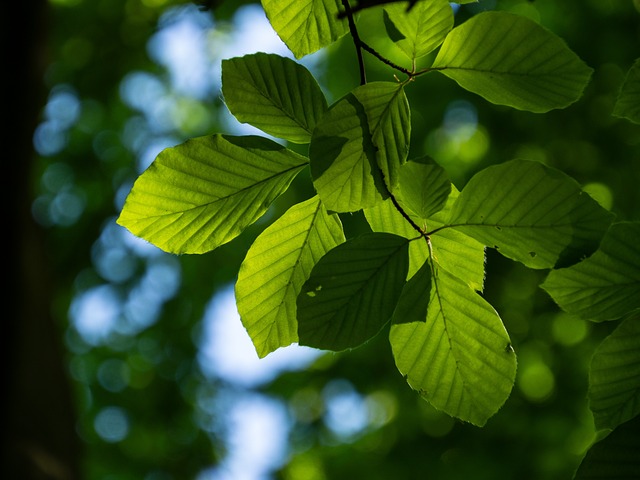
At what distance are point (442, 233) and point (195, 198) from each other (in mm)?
275

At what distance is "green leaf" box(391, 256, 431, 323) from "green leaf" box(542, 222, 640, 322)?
0.12m

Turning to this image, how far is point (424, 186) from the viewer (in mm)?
622

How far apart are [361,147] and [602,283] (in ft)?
0.92

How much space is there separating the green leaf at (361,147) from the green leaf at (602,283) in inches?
8.0

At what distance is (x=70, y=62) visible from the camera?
233 inches

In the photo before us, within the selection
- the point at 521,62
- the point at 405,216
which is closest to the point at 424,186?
the point at 405,216

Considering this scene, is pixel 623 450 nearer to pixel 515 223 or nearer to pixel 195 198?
pixel 515 223

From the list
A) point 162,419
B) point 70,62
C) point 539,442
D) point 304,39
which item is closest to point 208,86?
point 70,62

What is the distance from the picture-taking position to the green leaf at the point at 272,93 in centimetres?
66

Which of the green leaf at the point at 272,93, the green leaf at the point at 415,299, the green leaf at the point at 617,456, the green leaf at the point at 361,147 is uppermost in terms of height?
the green leaf at the point at 272,93

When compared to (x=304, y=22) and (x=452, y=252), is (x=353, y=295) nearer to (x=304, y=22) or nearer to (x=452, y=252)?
(x=452, y=252)

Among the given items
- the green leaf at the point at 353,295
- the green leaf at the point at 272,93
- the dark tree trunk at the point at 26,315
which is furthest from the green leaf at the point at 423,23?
the dark tree trunk at the point at 26,315

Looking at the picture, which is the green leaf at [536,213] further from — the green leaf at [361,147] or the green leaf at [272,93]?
the green leaf at [272,93]

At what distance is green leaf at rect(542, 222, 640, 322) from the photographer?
609mm
